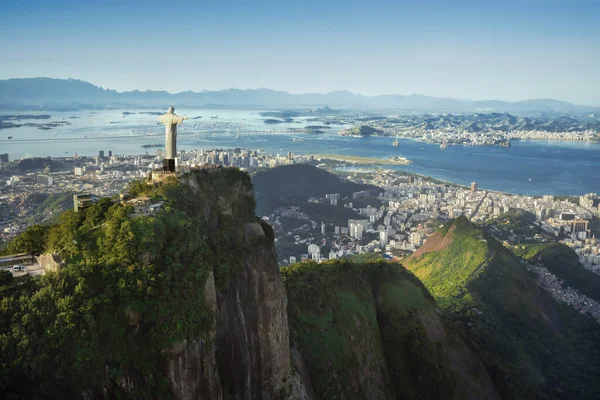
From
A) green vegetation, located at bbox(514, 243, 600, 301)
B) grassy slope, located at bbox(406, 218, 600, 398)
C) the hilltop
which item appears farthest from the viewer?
the hilltop

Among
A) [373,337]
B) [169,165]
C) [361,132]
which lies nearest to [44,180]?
[373,337]

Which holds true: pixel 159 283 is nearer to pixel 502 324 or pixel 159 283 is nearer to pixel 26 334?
pixel 26 334

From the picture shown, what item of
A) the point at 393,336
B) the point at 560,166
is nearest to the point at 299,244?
the point at 393,336

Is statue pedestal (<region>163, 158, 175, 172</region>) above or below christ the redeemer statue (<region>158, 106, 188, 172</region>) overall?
below

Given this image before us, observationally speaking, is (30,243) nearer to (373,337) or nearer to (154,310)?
(154,310)

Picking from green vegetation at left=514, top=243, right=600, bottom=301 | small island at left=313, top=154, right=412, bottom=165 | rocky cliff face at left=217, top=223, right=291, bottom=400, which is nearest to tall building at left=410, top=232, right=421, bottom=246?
green vegetation at left=514, top=243, right=600, bottom=301

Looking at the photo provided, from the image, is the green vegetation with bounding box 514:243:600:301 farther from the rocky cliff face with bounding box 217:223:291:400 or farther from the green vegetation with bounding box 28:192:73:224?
the green vegetation with bounding box 28:192:73:224
